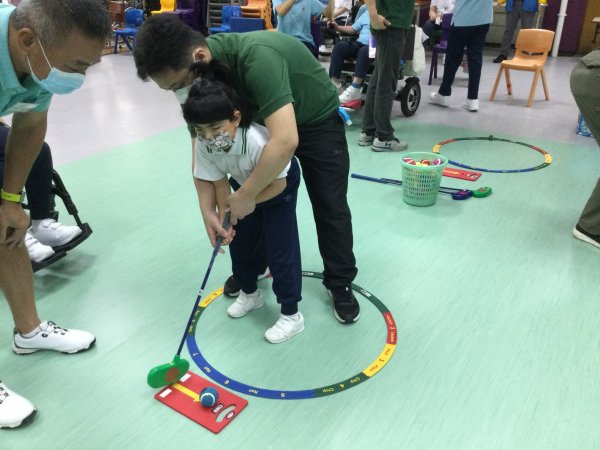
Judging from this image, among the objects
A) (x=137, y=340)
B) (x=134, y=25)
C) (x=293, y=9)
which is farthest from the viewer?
(x=134, y=25)

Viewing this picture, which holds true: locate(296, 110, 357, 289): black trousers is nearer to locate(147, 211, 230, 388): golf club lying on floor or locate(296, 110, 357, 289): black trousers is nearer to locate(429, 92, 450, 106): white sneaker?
locate(147, 211, 230, 388): golf club lying on floor

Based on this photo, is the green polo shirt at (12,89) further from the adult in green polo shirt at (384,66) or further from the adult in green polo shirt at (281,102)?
the adult in green polo shirt at (384,66)

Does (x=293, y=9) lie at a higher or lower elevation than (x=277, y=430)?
higher

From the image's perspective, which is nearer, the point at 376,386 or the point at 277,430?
the point at 277,430

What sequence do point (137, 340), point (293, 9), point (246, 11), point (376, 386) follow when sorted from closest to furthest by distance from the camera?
point (376, 386)
point (137, 340)
point (293, 9)
point (246, 11)

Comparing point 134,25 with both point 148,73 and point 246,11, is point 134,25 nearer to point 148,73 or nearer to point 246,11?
point 246,11

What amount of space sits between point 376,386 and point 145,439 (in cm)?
77

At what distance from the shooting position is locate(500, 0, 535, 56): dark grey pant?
7605mm

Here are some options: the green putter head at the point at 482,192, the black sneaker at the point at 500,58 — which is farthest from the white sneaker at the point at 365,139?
the black sneaker at the point at 500,58

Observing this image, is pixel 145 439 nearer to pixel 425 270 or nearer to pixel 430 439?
pixel 430 439

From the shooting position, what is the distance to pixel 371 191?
11.0 ft

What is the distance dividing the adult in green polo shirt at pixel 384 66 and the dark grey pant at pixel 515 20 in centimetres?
470

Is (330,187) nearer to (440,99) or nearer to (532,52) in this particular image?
(440,99)

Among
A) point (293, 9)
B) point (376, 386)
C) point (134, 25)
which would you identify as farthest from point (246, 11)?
point (376, 386)
